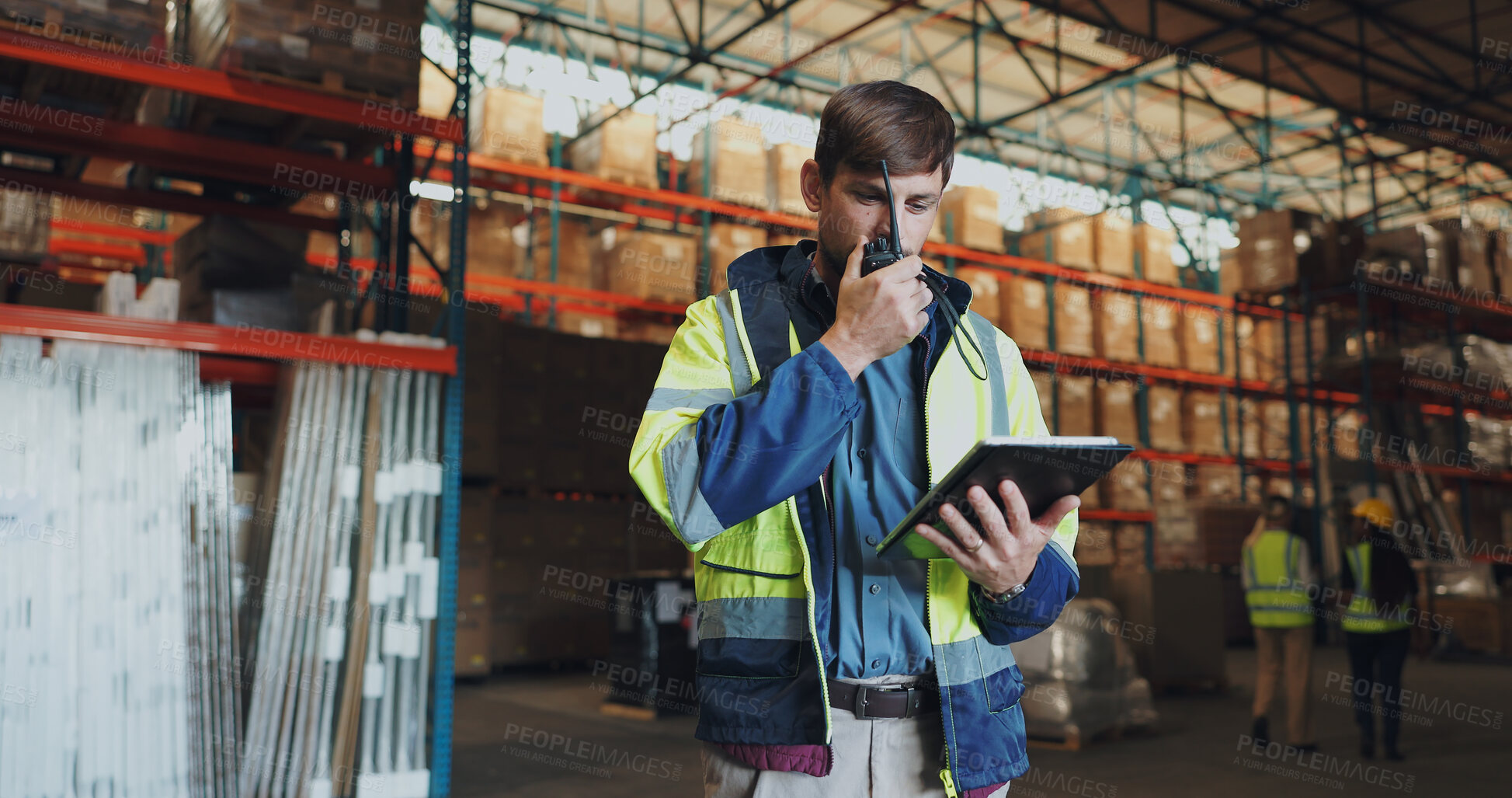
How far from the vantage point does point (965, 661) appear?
55.4 inches

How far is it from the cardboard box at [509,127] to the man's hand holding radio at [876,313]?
1007cm

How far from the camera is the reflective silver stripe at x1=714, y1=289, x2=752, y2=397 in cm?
143

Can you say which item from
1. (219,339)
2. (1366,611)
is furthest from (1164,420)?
(219,339)

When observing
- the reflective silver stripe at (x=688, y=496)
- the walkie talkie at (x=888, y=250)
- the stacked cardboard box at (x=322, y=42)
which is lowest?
the reflective silver stripe at (x=688, y=496)

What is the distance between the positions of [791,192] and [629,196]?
175 centimetres

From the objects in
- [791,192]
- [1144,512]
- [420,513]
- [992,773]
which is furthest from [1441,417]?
[992,773]

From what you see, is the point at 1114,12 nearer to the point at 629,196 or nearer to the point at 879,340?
the point at 629,196

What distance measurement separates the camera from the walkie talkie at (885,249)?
1.38 metres

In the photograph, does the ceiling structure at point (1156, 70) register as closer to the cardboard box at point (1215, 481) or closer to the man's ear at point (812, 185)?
the cardboard box at point (1215, 481)

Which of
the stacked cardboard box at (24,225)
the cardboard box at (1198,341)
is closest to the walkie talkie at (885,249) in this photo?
the stacked cardboard box at (24,225)

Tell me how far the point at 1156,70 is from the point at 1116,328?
15.3ft

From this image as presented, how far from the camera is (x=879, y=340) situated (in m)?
1.30

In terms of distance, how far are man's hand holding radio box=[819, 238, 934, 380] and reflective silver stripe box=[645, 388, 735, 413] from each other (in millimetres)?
180

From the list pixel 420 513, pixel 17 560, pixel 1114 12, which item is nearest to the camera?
pixel 17 560
